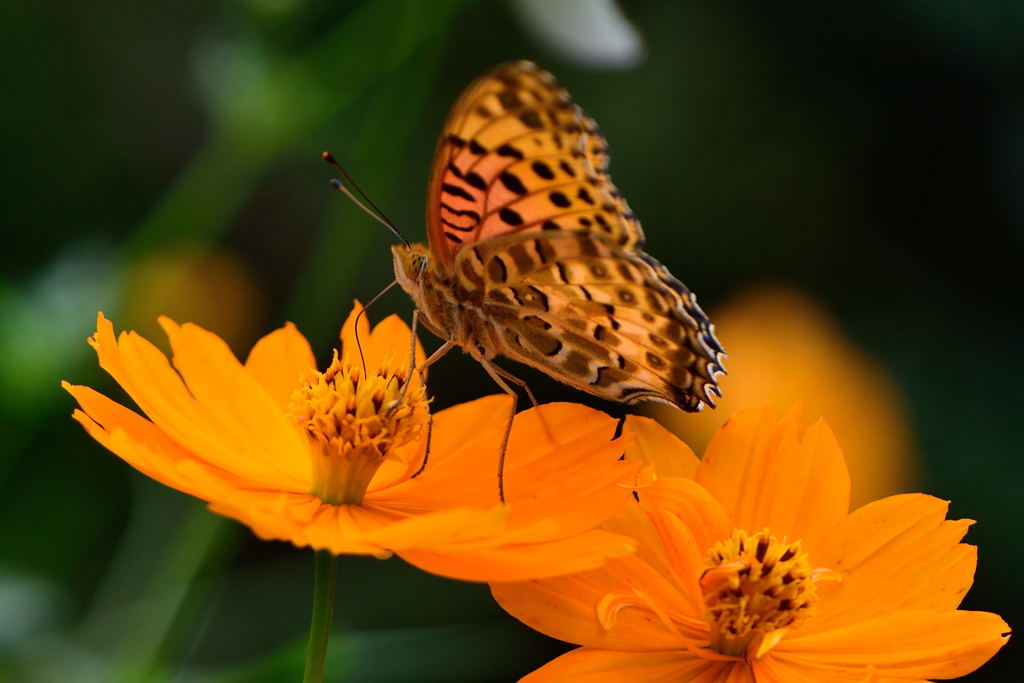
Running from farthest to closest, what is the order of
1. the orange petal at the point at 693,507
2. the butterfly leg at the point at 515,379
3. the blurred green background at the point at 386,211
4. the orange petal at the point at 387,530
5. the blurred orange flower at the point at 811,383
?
1. the blurred orange flower at the point at 811,383
2. the blurred green background at the point at 386,211
3. the butterfly leg at the point at 515,379
4. the orange petal at the point at 693,507
5. the orange petal at the point at 387,530

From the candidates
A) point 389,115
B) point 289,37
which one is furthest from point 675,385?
point 289,37

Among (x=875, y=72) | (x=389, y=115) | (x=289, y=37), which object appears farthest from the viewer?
(x=875, y=72)

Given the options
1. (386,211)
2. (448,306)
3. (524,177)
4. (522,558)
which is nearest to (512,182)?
(524,177)

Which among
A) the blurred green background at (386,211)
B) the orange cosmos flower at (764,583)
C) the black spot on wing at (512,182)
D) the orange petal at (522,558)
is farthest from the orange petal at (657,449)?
the blurred green background at (386,211)

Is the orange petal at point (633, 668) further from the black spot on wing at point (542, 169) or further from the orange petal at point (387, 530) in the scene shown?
the black spot on wing at point (542, 169)

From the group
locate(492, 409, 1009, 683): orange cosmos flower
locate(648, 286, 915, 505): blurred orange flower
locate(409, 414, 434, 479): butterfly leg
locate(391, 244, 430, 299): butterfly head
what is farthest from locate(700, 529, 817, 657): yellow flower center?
locate(648, 286, 915, 505): blurred orange flower

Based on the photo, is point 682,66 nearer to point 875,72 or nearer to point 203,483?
point 875,72

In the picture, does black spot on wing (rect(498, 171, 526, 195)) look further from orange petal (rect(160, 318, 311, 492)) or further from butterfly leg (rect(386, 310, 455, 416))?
orange petal (rect(160, 318, 311, 492))
